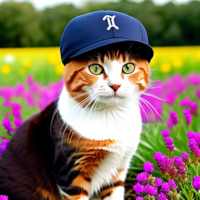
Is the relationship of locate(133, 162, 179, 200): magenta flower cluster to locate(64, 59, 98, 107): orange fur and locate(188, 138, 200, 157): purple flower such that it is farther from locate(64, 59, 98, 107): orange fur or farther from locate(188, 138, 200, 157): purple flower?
locate(64, 59, 98, 107): orange fur

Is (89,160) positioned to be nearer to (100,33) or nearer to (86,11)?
(100,33)

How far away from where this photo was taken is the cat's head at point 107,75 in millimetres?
1342

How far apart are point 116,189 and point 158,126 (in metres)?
0.84

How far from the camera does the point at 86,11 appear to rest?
7.42 meters

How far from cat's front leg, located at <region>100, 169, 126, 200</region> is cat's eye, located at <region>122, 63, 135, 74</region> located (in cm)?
66

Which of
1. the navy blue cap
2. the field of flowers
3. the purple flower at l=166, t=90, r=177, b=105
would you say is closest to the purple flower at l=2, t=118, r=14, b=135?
the field of flowers

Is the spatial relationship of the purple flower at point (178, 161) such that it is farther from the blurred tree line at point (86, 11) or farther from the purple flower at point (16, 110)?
the blurred tree line at point (86, 11)

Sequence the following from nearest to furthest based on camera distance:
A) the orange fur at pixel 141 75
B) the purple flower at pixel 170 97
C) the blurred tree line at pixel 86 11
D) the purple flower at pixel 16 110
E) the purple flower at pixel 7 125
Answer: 1. the orange fur at pixel 141 75
2. the purple flower at pixel 7 125
3. the purple flower at pixel 16 110
4. the purple flower at pixel 170 97
5. the blurred tree line at pixel 86 11

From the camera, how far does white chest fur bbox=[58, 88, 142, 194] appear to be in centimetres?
150

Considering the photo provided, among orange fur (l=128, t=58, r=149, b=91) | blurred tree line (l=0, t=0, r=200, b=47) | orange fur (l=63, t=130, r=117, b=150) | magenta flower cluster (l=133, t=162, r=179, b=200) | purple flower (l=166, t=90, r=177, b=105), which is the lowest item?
magenta flower cluster (l=133, t=162, r=179, b=200)

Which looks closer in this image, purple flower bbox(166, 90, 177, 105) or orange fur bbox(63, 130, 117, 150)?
orange fur bbox(63, 130, 117, 150)

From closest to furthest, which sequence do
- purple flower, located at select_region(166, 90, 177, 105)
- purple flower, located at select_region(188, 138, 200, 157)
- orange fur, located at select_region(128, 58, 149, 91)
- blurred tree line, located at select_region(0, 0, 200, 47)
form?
1. orange fur, located at select_region(128, 58, 149, 91)
2. purple flower, located at select_region(188, 138, 200, 157)
3. purple flower, located at select_region(166, 90, 177, 105)
4. blurred tree line, located at select_region(0, 0, 200, 47)

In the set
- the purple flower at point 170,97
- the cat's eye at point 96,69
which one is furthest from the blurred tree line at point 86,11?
the cat's eye at point 96,69

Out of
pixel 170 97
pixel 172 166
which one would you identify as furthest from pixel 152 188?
pixel 170 97
